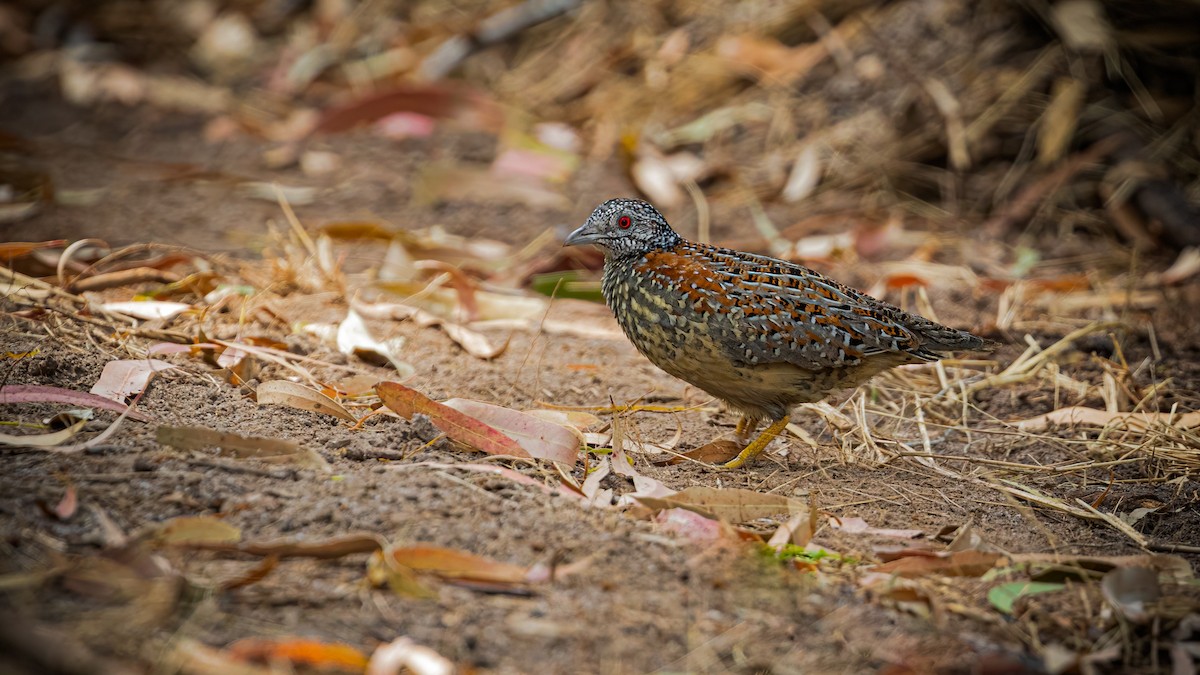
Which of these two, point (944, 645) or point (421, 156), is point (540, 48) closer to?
point (421, 156)

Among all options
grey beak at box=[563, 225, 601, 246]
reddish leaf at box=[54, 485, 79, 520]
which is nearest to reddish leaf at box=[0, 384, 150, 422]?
reddish leaf at box=[54, 485, 79, 520]

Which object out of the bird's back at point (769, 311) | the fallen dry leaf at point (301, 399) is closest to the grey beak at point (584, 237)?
the bird's back at point (769, 311)

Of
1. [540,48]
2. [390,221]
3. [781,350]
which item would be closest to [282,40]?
[540,48]

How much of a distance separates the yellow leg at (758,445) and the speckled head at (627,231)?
0.83 m

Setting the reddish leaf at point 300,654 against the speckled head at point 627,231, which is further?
the speckled head at point 627,231

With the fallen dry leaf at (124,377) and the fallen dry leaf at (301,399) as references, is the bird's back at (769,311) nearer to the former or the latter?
the fallen dry leaf at (301,399)

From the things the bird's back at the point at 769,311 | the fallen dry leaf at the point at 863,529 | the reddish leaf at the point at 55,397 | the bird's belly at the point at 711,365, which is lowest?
the fallen dry leaf at the point at 863,529

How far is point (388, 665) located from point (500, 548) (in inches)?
24.5

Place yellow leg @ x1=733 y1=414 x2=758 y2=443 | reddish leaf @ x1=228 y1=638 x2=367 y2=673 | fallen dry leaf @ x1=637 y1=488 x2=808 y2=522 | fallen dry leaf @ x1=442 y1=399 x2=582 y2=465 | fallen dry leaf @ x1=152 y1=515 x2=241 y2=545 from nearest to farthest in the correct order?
1. reddish leaf @ x1=228 y1=638 x2=367 y2=673
2. fallen dry leaf @ x1=152 y1=515 x2=241 y2=545
3. fallen dry leaf @ x1=637 y1=488 x2=808 y2=522
4. fallen dry leaf @ x1=442 y1=399 x2=582 y2=465
5. yellow leg @ x1=733 y1=414 x2=758 y2=443

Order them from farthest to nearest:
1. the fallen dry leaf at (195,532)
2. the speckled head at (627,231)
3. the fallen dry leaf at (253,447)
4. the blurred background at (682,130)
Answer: the blurred background at (682,130), the speckled head at (627,231), the fallen dry leaf at (253,447), the fallen dry leaf at (195,532)

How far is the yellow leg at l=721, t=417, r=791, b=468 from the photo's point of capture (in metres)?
4.19

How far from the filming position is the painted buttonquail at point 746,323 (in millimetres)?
3988

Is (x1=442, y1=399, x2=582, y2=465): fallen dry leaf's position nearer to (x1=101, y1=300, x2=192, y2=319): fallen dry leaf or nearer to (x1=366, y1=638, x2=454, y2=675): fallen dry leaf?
(x1=366, y1=638, x2=454, y2=675): fallen dry leaf

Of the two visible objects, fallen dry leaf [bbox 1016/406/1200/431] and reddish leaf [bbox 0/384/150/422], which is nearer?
reddish leaf [bbox 0/384/150/422]
